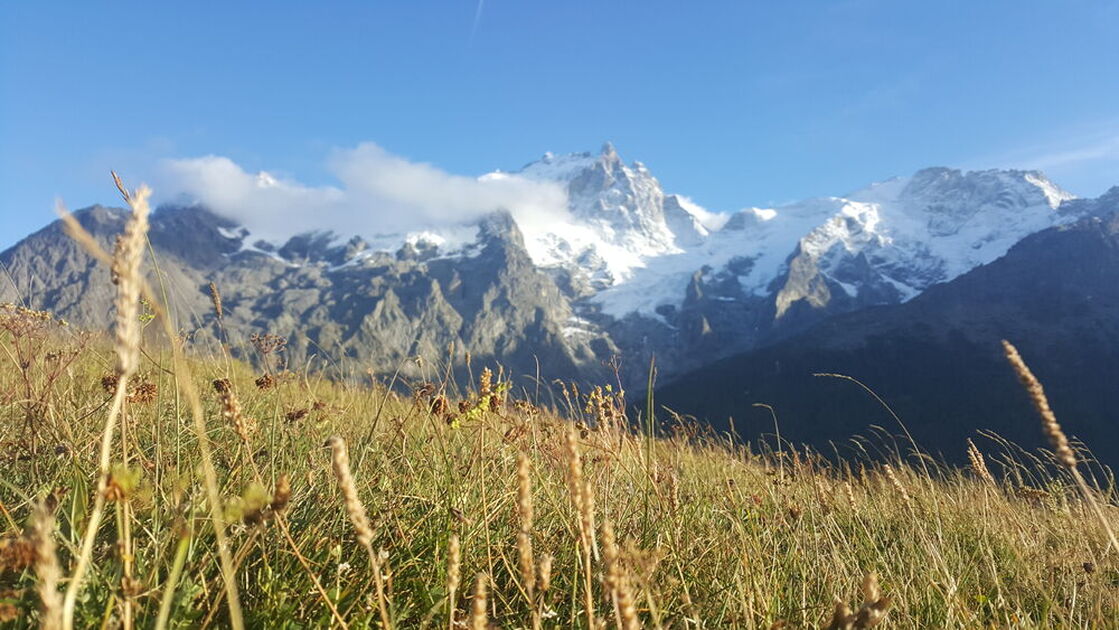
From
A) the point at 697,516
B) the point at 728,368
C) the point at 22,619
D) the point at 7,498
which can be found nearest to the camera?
the point at 22,619

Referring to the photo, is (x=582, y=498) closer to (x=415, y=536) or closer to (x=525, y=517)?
(x=525, y=517)

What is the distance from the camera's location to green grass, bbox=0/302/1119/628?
1992 millimetres

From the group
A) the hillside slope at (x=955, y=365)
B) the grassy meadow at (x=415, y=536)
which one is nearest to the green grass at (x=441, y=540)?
the grassy meadow at (x=415, y=536)

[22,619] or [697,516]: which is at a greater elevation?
[22,619]

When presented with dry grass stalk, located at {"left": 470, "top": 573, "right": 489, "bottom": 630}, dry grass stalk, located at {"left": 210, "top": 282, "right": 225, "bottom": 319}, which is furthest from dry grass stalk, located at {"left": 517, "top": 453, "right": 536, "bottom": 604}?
dry grass stalk, located at {"left": 210, "top": 282, "right": 225, "bottom": 319}

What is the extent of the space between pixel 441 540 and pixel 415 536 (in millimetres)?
156

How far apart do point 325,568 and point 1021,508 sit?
6285 mm

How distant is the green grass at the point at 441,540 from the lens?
199 cm

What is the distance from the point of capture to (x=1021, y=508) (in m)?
5.77

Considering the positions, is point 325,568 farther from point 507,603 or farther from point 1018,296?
point 1018,296

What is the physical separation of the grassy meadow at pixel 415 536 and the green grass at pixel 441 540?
2 cm

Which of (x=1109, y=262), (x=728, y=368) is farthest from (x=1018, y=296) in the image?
(x=728, y=368)

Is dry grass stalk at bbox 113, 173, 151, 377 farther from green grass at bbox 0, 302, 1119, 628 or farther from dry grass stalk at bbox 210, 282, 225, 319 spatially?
dry grass stalk at bbox 210, 282, 225, 319

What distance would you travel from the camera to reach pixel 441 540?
264 cm
